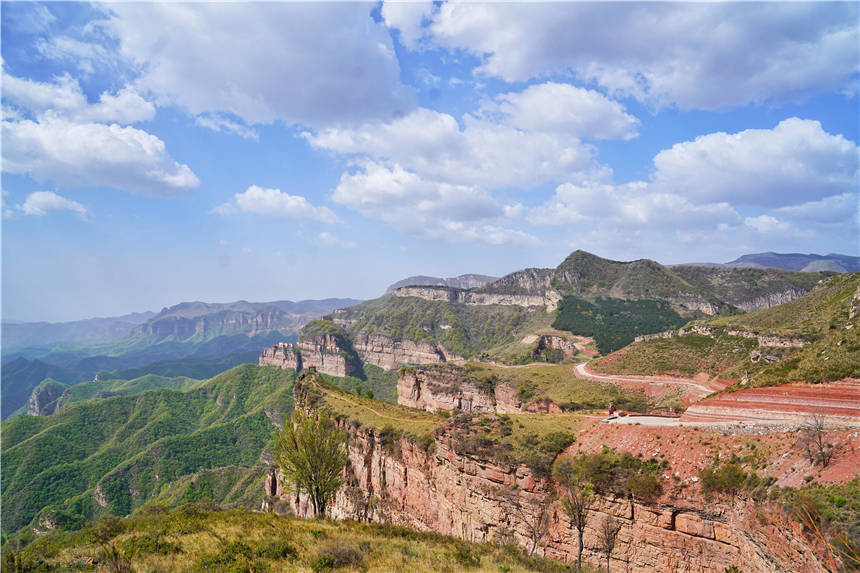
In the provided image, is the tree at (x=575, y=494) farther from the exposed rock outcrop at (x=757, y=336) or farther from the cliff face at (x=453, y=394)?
the cliff face at (x=453, y=394)

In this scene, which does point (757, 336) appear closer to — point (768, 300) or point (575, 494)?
point (575, 494)

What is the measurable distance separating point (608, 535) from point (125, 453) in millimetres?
154639

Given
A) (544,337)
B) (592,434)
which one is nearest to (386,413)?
(592,434)

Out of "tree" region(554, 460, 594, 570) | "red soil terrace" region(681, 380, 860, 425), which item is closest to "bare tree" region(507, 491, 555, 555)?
"tree" region(554, 460, 594, 570)

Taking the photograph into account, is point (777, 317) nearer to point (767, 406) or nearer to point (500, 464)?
point (767, 406)

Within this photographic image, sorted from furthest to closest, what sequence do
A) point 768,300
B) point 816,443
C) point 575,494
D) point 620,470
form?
point 768,300 → point 620,470 → point 575,494 → point 816,443

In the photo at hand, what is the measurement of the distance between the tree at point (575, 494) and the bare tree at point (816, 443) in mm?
11552

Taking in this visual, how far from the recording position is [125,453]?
123812 millimetres

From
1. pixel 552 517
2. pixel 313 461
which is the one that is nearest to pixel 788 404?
pixel 552 517

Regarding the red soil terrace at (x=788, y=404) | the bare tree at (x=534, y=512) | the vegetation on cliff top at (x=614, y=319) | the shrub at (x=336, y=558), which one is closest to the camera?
the shrub at (x=336, y=558)

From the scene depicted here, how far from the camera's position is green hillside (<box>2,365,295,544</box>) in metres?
94.4

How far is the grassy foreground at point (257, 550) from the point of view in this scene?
1661cm

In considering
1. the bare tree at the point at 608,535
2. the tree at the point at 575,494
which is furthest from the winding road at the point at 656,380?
the bare tree at the point at 608,535

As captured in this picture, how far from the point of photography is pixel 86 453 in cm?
12475
